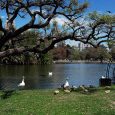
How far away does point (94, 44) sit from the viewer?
87.8 feet

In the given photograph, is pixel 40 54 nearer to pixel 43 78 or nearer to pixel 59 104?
pixel 43 78

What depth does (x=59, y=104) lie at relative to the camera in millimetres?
18969

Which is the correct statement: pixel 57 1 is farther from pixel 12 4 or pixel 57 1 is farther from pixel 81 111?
pixel 81 111

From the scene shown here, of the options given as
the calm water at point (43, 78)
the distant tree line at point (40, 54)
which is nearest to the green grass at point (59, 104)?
the distant tree line at point (40, 54)

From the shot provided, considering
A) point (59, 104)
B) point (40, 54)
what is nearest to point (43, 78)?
point (40, 54)

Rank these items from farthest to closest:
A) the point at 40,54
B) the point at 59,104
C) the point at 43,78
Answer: the point at 40,54 < the point at 43,78 < the point at 59,104

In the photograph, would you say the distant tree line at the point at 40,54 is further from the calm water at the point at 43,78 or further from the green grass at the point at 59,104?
the green grass at the point at 59,104

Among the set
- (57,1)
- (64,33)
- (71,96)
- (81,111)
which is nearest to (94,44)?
(64,33)

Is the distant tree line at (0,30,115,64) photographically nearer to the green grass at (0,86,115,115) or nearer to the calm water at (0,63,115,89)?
the calm water at (0,63,115,89)

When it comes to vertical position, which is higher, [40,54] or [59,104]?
[40,54]

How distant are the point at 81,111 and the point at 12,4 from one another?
1063cm

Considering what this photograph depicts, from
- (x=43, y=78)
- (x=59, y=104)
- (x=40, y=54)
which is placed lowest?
(x=43, y=78)

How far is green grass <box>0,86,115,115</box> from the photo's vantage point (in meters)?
17.5

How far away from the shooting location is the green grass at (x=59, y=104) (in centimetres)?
1750
